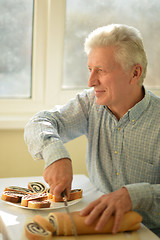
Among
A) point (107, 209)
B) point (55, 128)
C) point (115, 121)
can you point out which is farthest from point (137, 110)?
point (107, 209)

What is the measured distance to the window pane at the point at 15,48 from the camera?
2.47 metres

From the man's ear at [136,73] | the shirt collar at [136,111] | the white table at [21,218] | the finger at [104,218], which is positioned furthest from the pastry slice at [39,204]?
the man's ear at [136,73]

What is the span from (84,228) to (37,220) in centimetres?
16

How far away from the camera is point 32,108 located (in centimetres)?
266

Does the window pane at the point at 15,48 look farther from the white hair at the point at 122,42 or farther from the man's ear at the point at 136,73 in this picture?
the man's ear at the point at 136,73

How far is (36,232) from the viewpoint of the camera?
1.17 m

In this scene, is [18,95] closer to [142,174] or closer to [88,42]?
[88,42]

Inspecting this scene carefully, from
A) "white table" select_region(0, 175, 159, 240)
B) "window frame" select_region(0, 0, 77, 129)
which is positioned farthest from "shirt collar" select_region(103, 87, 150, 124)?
"window frame" select_region(0, 0, 77, 129)

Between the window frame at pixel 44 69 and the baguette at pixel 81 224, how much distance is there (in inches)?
51.6

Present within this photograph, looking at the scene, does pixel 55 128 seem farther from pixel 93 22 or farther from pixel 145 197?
pixel 93 22

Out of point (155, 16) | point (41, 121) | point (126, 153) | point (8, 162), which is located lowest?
point (8, 162)

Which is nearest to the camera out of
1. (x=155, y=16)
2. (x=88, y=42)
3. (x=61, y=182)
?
(x=61, y=182)

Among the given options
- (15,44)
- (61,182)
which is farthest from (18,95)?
(61,182)

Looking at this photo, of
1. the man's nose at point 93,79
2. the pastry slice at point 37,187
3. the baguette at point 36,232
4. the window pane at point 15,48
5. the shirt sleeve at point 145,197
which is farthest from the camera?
the window pane at point 15,48
